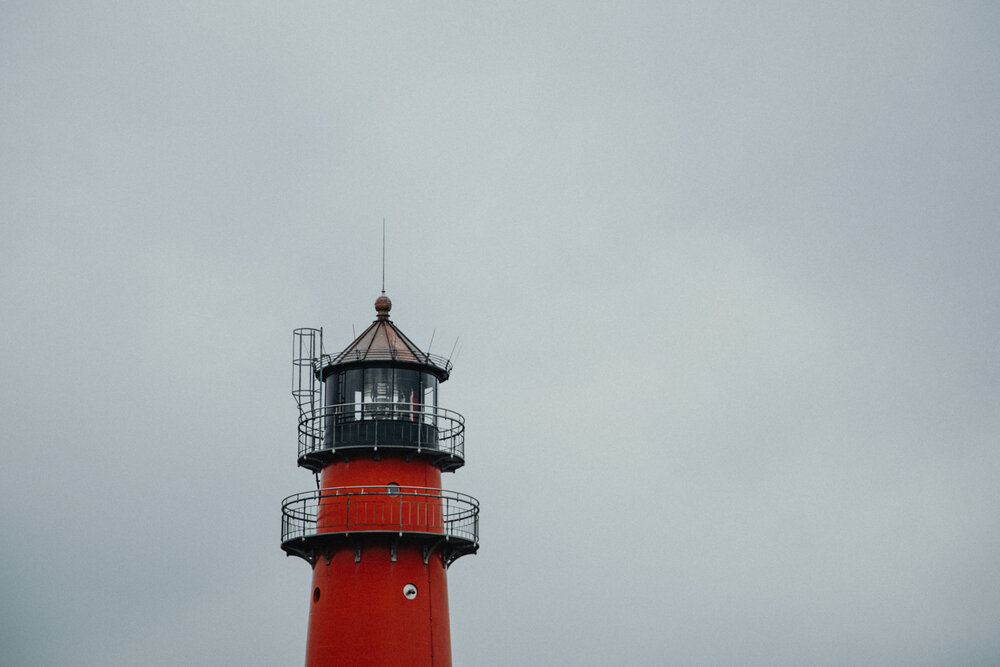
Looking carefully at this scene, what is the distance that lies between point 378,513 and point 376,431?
2.08 metres

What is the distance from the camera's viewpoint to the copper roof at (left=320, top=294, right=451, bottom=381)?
129 feet

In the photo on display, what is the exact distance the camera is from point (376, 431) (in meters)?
38.7

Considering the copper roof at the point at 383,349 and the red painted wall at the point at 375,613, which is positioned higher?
the copper roof at the point at 383,349

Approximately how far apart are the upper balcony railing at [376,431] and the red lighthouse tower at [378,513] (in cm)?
3

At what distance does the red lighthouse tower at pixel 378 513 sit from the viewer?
3812 cm

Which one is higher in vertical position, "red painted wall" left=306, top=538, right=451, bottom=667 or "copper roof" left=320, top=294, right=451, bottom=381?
"copper roof" left=320, top=294, right=451, bottom=381

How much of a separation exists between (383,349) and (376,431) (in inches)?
89.6

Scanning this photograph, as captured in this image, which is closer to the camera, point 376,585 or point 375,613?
point 375,613

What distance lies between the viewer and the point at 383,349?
39562 millimetres

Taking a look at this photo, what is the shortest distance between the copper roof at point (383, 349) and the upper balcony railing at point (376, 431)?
1.15 m

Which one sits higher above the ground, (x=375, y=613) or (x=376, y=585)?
(x=376, y=585)

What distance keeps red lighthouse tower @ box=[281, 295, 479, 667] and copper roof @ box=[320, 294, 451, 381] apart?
4 cm

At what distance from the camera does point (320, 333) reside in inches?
1599

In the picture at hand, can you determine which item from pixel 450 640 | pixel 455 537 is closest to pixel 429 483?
pixel 455 537
